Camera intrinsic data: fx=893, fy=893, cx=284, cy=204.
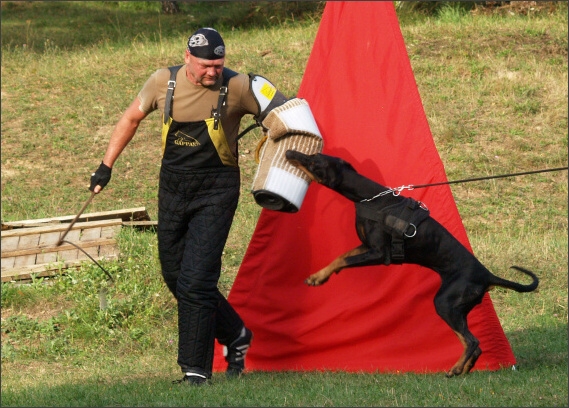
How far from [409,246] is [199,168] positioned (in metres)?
1.30

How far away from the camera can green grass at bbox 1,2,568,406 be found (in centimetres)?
525

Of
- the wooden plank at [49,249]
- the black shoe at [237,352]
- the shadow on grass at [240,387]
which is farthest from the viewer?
the wooden plank at [49,249]

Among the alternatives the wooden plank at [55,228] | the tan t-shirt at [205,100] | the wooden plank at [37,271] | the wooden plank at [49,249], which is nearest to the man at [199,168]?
the tan t-shirt at [205,100]

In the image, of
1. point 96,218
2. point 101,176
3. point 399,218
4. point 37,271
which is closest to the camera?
point 399,218

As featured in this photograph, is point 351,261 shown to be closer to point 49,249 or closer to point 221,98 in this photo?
point 221,98

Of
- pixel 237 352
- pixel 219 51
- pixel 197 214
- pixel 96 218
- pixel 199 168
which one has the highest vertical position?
pixel 219 51

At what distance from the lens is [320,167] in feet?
16.7

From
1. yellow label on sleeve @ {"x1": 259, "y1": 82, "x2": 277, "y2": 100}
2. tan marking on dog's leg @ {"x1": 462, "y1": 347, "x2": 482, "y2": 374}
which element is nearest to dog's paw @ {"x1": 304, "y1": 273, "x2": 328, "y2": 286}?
tan marking on dog's leg @ {"x1": 462, "y1": 347, "x2": 482, "y2": 374}

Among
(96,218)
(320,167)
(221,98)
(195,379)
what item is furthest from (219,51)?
(96,218)

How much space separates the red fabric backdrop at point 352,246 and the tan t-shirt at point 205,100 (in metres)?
0.79

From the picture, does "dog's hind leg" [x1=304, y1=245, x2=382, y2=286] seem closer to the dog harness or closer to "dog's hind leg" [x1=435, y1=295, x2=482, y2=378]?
the dog harness

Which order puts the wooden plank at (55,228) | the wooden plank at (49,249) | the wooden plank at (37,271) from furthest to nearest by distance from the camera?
the wooden plank at (55,228) → the wooden plank at (49,249) → the wooden plank at (37,271)

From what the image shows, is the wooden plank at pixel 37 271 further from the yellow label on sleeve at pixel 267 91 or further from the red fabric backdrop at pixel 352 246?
the yellow label on sleeve at pixel 267 91

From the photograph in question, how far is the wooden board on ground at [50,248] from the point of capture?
335 inches
